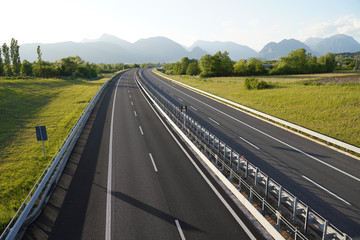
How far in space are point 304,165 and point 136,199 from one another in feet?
36.0

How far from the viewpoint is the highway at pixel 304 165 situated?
9867 mm

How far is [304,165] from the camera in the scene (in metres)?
14.1

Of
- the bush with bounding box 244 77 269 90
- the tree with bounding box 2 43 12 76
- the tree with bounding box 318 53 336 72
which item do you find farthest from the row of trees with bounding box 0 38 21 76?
the tree with bounding box 318 53 336 72

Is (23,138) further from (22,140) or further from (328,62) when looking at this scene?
(328,62)

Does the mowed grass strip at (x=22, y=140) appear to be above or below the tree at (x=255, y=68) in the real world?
below

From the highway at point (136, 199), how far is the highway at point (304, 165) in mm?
4055

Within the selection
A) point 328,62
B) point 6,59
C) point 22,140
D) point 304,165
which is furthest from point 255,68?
point 6,59

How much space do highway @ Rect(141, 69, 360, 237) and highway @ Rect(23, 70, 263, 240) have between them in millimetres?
4055

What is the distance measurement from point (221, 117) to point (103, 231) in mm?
20777

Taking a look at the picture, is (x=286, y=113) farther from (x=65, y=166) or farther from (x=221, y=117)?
(x=65, y=166)

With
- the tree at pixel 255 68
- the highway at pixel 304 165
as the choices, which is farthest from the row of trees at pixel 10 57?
the tree at pixel 255 68

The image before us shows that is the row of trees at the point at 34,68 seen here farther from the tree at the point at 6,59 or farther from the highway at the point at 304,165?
the highway at the point at 304,165

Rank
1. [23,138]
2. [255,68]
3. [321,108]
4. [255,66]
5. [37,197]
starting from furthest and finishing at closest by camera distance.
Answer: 1. [255,66]
2. [255,68]
3. [321,108]
4. [23,138]
5. [37,197]

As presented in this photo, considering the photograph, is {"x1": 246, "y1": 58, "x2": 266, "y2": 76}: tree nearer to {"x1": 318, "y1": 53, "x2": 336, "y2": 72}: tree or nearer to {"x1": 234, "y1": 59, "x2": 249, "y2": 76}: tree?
{"x1": 234, "y1": 59, "x2": 249, "y2": 76}: tree
